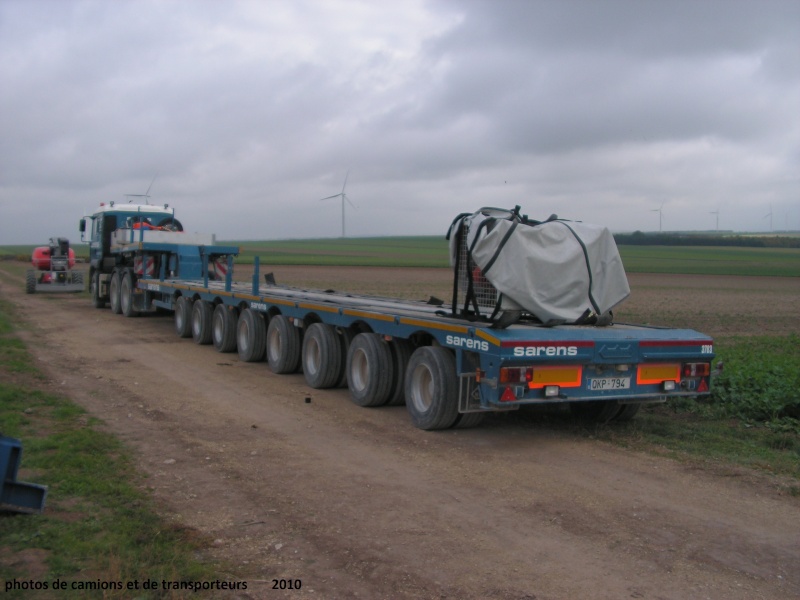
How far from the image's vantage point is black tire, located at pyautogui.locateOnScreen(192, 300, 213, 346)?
16.3 metres

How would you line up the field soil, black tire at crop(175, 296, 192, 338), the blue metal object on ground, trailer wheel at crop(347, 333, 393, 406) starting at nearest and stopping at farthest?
the field soil, the blue metal object on ground, trailer wheel at crop(347, 333, 393, 406), black tire at crop(175, 296, 192, 338)

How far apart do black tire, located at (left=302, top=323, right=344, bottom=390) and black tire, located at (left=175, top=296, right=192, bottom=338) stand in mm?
6390

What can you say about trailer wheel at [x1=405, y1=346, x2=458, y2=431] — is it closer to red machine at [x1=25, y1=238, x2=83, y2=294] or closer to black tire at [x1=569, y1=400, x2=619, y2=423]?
black tire at [x1=569, y1=400, x2=619, y2=423]

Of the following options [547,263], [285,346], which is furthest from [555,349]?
[285,346]

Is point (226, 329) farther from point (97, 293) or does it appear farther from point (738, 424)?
point (97, 293)

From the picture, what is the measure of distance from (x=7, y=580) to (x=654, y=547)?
13.5ft

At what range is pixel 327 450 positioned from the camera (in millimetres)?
8070

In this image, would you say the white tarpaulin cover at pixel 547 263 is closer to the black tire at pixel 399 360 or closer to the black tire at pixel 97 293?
the black tire at pixel 399 360

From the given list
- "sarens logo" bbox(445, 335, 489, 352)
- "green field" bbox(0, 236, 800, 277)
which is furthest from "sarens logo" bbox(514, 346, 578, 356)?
"green field" bbox(0, 236, 800, 277)

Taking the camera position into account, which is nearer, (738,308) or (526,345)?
(526,345)

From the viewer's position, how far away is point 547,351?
7.97 meters

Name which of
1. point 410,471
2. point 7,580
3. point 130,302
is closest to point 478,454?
point 410,471

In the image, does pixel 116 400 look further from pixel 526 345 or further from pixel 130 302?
pixel 130 302

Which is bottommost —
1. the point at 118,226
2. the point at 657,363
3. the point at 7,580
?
the point at 7,580
